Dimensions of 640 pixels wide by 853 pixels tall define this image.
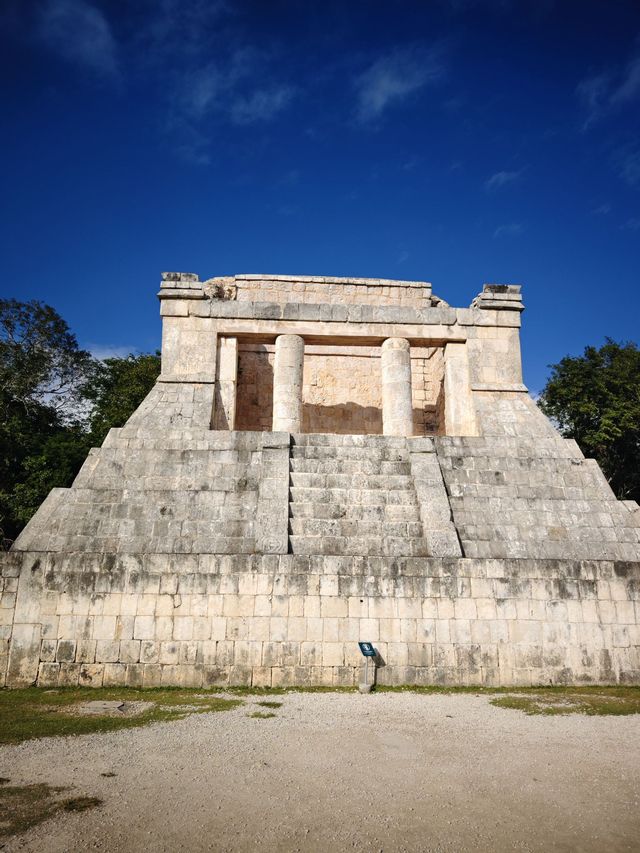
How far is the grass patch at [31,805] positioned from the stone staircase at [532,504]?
7104 millimetres

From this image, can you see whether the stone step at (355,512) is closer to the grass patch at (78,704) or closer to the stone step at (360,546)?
the stone step at (360,546)

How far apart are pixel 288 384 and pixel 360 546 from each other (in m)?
5.61

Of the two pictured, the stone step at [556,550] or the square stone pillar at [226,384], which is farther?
the square stone pillar at [226,384]

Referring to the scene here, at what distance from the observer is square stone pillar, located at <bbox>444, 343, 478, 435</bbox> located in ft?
47.1

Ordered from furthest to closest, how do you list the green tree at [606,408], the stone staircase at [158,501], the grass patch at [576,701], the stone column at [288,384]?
the green tree at [606,408]
the stone column at [288,384]
the stone staircase at [158,501]
the grass patch at [576,701]

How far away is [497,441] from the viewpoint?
12828 millimetres

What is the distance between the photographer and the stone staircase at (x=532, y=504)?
10.3m

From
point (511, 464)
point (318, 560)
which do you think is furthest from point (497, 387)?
point (318, 560)

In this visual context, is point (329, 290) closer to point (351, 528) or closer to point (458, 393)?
point (458, 393)

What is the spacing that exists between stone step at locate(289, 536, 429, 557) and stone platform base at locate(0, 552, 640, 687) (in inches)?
20.7

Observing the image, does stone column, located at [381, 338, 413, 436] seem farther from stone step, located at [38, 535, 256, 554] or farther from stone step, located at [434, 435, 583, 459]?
stone step, located at [38, 535, 256, 554]

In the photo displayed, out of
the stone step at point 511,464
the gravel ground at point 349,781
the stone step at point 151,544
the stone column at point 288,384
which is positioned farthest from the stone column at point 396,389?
the gravel ground at point 349,781

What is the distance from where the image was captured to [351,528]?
1025 centimetres

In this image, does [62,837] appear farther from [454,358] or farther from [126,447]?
[454,358]
